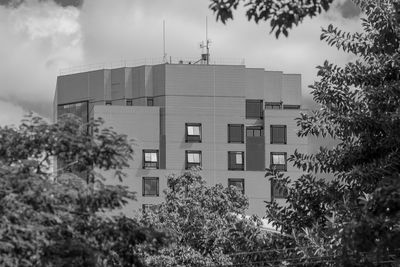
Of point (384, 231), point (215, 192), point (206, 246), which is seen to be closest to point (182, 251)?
point (206, 246)

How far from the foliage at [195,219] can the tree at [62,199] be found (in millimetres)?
20113

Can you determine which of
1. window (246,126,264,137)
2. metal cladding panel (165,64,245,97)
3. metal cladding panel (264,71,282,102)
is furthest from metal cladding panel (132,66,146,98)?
metal cladding panel (264,71,282,102)

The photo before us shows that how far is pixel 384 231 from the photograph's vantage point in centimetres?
1505

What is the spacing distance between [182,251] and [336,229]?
65.9ft

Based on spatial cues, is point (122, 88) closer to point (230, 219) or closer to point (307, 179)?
point (230, 219)

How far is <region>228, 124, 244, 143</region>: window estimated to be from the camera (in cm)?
7488

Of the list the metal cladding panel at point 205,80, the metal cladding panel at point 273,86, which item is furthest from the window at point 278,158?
the metal cladding panel at point 205,80

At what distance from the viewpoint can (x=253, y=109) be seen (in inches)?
2975

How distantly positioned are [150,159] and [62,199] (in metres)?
61.3

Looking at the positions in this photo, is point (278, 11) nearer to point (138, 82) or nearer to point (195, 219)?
point (195, 219)

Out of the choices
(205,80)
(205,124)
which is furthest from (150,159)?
(205,80)

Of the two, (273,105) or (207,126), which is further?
(273,105)

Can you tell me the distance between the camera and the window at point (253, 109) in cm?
7544

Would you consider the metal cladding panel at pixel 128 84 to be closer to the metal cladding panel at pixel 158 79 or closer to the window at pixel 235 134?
the metal cladding panel at pixel 158 79
